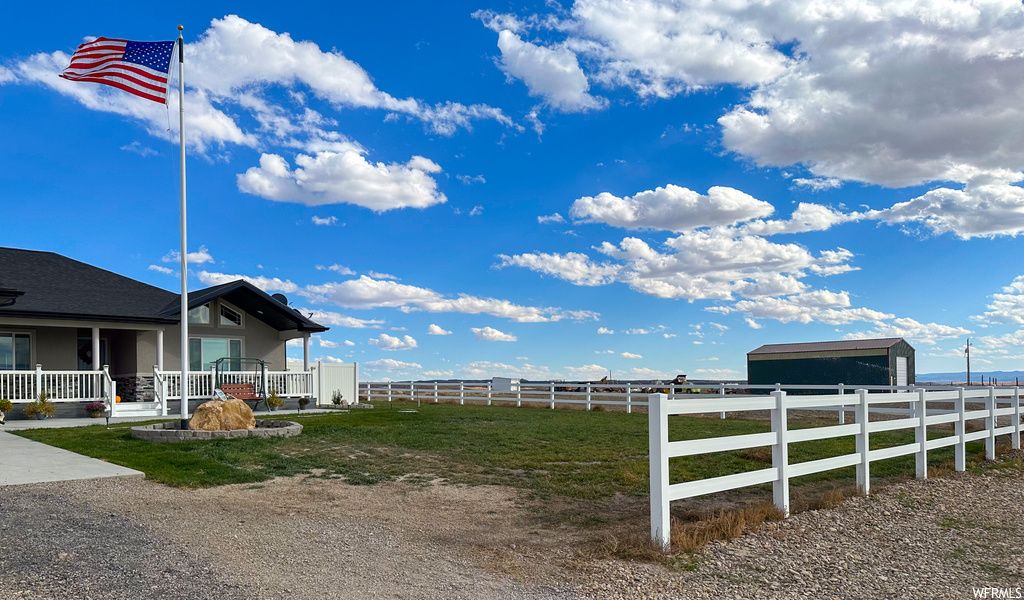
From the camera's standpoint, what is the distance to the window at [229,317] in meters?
25.6

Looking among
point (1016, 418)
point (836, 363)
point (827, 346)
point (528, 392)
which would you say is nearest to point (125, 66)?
point (1016, 418)

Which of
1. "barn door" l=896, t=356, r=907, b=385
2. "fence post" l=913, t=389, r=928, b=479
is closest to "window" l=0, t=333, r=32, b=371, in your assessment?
"fence post" l=913, t=389, r=928, b=479

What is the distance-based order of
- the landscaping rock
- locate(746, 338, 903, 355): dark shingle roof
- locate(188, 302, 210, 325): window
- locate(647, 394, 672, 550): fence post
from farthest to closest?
1. locate(746, 338, 903, 355): dark shingle roof
2. locate(188, 302, 210, 325): window
3. the landscaping rock
4. locate(647, 394, 672, 550): fence post

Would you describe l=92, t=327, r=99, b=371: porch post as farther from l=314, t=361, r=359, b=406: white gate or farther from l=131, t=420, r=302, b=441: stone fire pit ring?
l=131, t=420, r=302, b=441: stone fire pit ring

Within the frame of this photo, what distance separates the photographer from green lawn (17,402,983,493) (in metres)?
9.35

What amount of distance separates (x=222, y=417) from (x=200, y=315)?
12336mm

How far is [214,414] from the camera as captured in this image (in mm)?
13875

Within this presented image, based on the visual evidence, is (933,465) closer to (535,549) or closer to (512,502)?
(512,502)

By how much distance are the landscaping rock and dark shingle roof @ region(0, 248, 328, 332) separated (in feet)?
31.6

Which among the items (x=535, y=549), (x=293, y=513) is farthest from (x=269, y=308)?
(x=535, y=549)

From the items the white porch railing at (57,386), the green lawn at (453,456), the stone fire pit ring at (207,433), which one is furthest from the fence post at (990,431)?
the white porch railing at (57,386)

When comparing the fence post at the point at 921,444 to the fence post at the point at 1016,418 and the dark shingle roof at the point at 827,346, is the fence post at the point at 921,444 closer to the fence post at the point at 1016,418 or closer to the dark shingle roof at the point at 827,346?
the fence post at the point at 1016,418

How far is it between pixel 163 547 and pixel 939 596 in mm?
5785

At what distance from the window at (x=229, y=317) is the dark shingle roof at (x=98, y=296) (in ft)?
1.07
